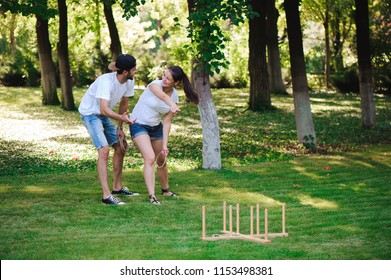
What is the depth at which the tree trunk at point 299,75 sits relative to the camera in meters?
18.0

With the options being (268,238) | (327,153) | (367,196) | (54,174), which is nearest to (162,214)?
(268,238)

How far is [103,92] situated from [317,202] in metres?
3.78

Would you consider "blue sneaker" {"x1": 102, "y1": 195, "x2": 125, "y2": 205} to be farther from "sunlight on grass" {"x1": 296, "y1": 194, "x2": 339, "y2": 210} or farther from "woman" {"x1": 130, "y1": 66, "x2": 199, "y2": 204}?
"sunlight on grass" {"x1": 296, "y1": 194, "x2": 339, "y2": 210}

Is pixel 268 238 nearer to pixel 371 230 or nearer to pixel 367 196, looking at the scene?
pixel 371 230

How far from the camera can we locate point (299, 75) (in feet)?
60.2

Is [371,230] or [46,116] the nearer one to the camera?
[371,230]

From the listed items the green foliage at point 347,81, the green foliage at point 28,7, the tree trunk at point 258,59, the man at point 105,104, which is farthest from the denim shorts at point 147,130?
the green foliage at point 347,81

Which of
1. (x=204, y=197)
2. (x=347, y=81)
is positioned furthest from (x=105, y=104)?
(x=347, y=81)

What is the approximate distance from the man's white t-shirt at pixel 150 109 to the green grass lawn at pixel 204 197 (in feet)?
4.15

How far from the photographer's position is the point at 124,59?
11.0 m

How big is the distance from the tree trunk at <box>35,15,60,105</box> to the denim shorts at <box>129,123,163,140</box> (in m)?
19.8

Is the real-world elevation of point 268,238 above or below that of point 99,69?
below

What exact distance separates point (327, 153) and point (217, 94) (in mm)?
21394

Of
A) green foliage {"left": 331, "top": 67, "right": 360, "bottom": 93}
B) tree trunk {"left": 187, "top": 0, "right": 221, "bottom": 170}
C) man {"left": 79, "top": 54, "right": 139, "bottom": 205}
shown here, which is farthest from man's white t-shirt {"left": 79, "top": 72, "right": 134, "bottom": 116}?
green foliage {"left": 331, "top": 67, "right": 360, "bottom": 93}
